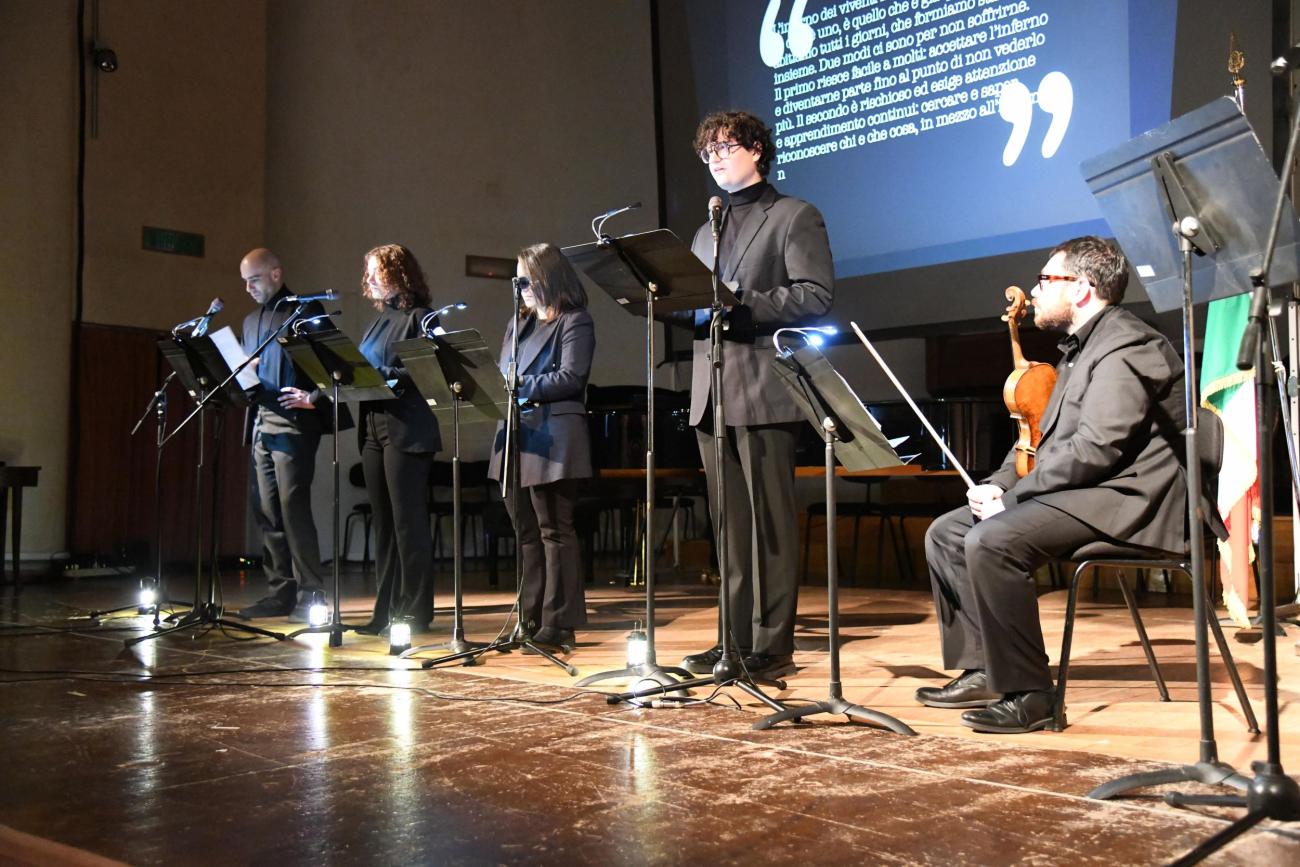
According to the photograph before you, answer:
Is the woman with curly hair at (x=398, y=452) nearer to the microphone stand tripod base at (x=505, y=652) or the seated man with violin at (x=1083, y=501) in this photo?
the microphone stand tripod base at (x=505, y=652)

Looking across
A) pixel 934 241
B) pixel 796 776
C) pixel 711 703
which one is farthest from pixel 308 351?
pixel 934 241

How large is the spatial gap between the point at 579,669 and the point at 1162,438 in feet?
6.61

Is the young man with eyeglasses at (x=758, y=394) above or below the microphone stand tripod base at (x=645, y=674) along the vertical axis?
above

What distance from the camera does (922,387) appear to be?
8.48 m

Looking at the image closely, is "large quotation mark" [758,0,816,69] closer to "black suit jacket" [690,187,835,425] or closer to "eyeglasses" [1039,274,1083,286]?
"black suit jacket" [690,187,835,425]

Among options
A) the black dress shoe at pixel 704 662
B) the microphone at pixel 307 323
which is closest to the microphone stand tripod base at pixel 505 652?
the black dress shoe at pixel 704 662

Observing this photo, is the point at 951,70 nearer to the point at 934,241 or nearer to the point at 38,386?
the point at 934,241

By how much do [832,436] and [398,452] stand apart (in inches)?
89.2

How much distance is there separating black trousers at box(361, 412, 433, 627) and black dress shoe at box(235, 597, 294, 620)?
0.81m

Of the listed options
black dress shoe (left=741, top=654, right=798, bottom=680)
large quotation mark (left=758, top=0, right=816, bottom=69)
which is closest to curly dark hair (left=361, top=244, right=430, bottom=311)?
black dress shoe (left=741, top=654, right=798, bottom=680)

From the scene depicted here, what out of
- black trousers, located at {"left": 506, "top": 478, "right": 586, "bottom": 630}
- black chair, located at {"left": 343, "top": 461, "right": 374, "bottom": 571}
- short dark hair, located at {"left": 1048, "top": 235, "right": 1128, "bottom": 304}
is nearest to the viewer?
short dark hair, located at {"left": 1048, "top": 235, "right": 1128, "bottom": 304}

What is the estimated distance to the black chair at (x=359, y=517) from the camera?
8406 mm

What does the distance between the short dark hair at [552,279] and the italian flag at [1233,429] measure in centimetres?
263

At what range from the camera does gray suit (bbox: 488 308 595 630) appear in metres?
4.31
